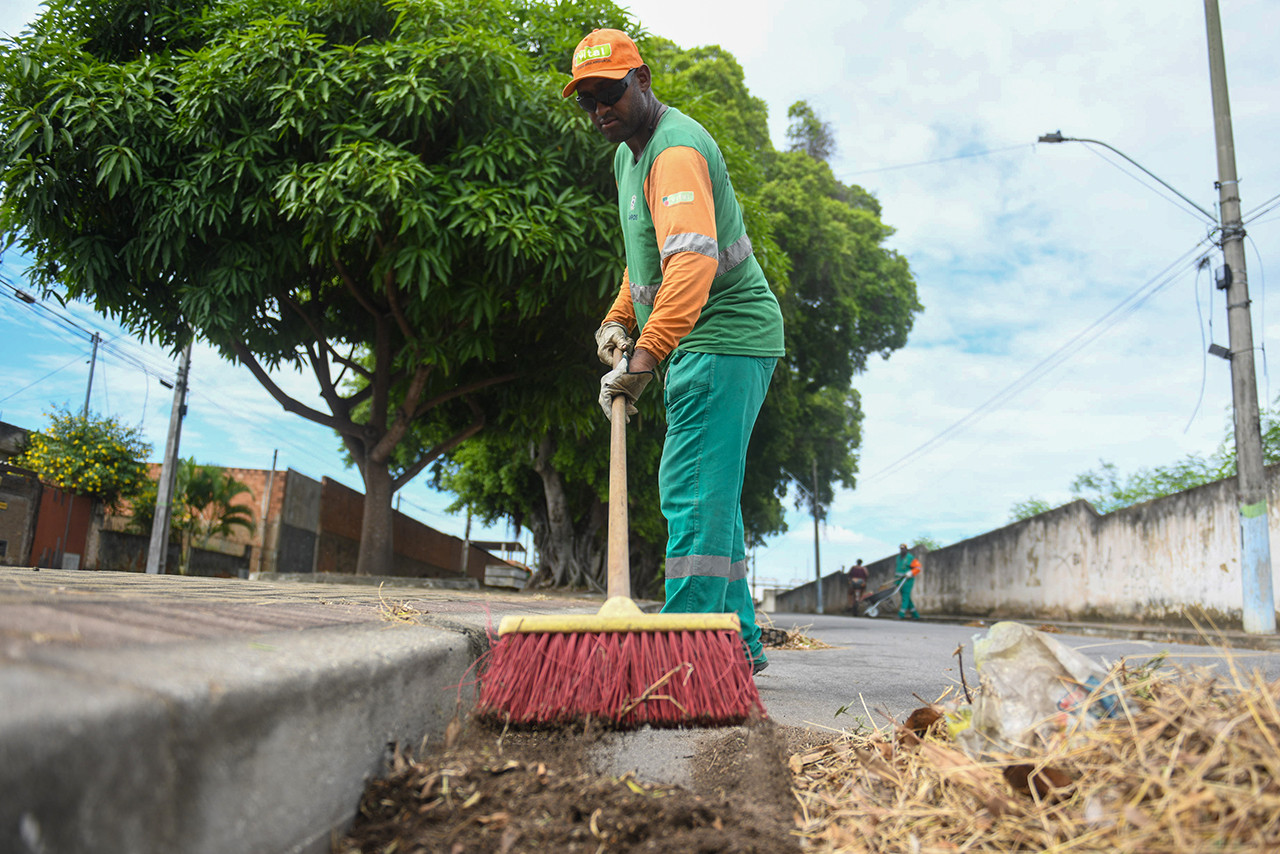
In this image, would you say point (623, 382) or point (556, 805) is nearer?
point (556, 805)

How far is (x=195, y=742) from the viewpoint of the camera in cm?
79

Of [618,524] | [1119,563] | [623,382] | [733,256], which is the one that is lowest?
[618,524]

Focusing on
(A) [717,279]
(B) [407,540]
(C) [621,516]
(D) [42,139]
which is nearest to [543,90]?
(D) [42,139]

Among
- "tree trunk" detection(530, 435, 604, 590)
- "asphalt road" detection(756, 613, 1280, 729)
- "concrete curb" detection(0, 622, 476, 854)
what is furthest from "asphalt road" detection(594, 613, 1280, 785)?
"tree trunk" detection(530, 435, 604, 590)

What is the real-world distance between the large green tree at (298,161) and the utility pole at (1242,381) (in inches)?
294

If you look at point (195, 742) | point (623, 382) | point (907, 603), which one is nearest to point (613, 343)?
point (623, 382)

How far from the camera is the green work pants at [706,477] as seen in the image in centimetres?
239

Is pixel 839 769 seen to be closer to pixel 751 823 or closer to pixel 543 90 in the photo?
pixel 751 823

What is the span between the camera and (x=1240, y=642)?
8.34 m

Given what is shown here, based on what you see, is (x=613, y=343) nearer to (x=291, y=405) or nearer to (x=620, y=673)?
(x=620, y=673)

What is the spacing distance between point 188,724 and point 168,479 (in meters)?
16.4

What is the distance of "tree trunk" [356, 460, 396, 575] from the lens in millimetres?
10078

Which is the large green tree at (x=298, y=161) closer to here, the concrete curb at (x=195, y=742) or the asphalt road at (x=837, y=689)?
the asphalt road at (x=837, y=689)

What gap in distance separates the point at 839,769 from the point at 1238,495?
9.98 metres
